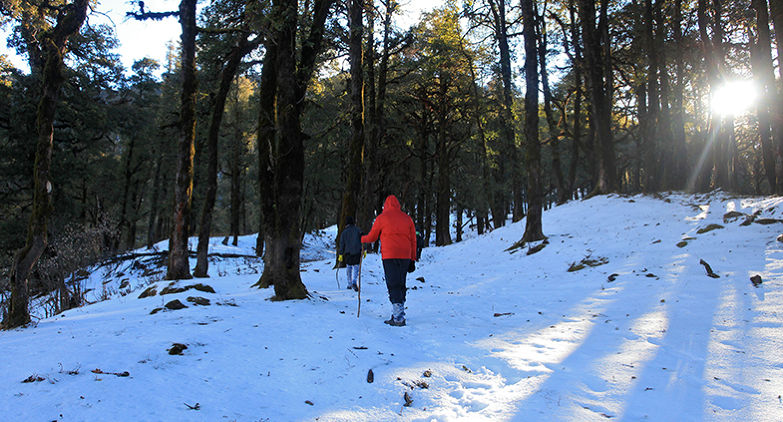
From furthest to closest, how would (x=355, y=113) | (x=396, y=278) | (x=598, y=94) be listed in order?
1. (x=598, y=94)
2. (x=355, y=113)
3. (x=396, y=278)

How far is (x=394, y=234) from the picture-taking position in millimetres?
6680

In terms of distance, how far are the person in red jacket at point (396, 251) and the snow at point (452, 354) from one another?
0.46 metres

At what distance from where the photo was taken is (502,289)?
10.3 meters

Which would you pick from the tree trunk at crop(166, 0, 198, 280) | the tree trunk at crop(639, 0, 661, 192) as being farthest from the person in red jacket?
the tree trunk at crop(639, 0, 661, 192)

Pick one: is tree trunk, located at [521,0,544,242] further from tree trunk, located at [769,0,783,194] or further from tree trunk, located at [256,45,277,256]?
tree trunk, located at [256,45,277,256]

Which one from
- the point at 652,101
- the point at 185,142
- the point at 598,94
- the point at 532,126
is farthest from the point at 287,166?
the point at 652,101

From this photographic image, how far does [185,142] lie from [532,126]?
467 inches

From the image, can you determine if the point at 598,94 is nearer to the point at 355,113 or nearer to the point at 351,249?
the point at 355,113

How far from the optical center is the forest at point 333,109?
Answer: 7824mm

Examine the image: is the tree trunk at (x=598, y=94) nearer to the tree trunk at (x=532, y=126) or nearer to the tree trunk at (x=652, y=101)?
the tree trunk at (x=652, y=101)

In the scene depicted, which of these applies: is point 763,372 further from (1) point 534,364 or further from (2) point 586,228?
(2) point 586,228

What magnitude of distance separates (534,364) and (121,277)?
19432mm

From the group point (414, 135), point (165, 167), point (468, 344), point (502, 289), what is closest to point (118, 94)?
point (165, 167)

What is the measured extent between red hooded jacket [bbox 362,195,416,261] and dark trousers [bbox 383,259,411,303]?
99mm
